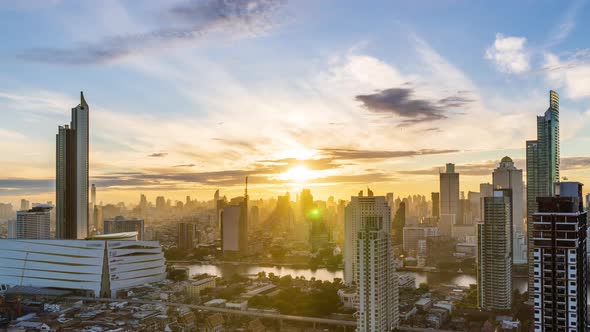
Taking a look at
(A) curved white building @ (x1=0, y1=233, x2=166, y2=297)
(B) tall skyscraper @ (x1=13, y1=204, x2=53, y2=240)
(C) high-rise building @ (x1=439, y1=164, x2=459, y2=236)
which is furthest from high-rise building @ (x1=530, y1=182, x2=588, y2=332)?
(C) high-rise building @ (x1=439, y1=164, x2=459, y2=236)

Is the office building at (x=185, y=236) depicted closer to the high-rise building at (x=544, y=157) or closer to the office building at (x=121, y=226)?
the office building at (x=121, y=226)

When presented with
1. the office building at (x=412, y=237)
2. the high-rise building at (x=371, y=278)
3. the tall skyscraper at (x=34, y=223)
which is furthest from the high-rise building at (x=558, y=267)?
the office building at (x=412, y=237)

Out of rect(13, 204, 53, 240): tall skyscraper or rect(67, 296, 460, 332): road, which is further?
rect(13, 204, 53, 240): tall skyscraper

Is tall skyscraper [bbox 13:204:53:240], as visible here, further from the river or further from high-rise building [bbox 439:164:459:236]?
high-rise building [bbox 439:164:459:236]

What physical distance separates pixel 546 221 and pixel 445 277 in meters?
12.4

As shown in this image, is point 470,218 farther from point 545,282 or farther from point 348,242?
point 545,282

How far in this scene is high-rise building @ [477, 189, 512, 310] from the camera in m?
10.8

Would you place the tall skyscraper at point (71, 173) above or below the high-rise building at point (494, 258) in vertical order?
above

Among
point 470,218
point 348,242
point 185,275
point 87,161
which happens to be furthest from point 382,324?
point 470,218

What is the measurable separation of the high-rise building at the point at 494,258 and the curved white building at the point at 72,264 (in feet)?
30.5

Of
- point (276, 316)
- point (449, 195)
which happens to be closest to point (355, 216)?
point (276, 316)

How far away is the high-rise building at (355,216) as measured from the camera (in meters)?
13.2

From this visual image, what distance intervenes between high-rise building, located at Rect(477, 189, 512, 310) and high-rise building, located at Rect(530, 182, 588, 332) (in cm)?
617

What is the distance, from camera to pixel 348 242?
45.8ft
